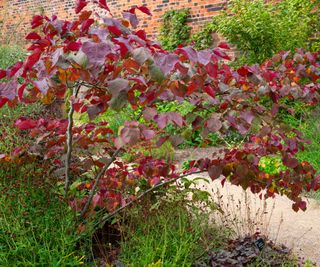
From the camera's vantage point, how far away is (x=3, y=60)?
7.68 metres

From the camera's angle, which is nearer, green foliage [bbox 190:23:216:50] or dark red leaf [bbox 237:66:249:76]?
dark red leaf [bbox 237:66:249:76]

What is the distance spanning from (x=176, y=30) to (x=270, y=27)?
10.4 feet

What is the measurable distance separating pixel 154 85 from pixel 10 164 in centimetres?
131

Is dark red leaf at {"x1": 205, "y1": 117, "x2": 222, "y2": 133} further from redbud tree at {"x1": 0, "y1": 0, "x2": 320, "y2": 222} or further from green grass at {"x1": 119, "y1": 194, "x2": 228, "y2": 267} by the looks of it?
green grass at {"x1": 119, "y1": 194, "x2": 228, "y2": 267}

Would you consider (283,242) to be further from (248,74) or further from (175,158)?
(175,158)

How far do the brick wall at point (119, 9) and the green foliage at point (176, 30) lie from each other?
0.13m

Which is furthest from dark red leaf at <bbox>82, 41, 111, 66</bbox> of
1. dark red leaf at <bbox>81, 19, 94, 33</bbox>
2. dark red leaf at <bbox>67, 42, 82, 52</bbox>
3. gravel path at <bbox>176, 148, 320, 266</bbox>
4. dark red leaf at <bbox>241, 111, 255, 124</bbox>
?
gravel path at <bbox>176, 148, 320, 266</bbox>

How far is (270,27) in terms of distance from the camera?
8078 mm

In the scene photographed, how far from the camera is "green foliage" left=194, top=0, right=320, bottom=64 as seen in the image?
8117 millimetres

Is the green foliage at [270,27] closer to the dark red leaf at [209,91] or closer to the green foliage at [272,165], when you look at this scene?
the green foliage at [272,165]

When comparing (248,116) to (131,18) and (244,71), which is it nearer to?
(244,71)

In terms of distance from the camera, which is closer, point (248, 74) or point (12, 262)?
point (248, 74)

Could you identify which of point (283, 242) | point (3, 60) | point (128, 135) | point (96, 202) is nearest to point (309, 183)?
point (283, 242)

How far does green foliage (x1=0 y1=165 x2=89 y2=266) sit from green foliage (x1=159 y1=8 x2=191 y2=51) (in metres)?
8.05
